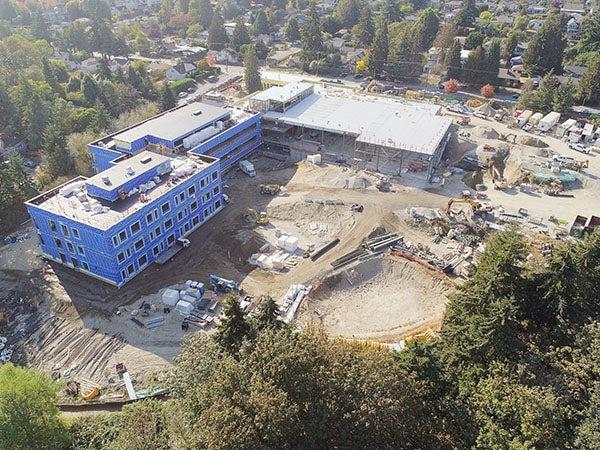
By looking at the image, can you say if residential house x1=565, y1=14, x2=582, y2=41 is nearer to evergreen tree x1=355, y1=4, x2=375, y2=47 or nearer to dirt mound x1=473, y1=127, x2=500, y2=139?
evergreen tree x1=355, y1=4, x2=375, y2=47

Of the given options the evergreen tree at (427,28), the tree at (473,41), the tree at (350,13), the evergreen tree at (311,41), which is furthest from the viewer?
the tree at (350,13)

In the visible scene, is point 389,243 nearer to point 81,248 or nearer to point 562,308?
point 562,308

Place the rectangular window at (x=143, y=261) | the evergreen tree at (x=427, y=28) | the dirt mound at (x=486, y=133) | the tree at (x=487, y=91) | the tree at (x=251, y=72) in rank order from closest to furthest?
1. the rectangular window at (x=143, y=261)
2. the dirt mound at (x=486, y=133)
3. the tree at (x=251, y=72)
4. the tree at (x=487, y=91)
5. the evergreen tree at (x=427, y=28)

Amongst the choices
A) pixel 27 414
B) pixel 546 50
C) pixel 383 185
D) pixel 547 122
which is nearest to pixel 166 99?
pixel 383 185

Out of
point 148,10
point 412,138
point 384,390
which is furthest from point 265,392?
point 148,10

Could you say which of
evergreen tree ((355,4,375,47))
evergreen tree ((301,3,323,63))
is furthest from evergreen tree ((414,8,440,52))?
evergreen tree ((301,3,323,63))

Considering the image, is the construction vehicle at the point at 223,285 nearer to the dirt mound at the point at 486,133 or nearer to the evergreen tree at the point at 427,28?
the dirt mound at the point at 486,133

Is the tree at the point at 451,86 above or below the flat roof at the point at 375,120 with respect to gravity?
below

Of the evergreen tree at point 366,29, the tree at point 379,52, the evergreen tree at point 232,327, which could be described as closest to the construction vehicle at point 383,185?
the evergreen tree at point 232,327
